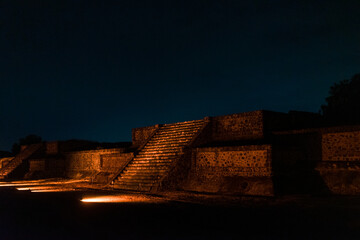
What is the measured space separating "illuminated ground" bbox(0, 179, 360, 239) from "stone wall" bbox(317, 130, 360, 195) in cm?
116

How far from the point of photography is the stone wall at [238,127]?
14156 millimetres

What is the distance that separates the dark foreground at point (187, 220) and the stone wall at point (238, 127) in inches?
180

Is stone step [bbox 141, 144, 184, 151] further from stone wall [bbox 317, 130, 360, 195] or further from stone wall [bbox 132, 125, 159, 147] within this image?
stone wall [bbox 317, 130, 360, 195]

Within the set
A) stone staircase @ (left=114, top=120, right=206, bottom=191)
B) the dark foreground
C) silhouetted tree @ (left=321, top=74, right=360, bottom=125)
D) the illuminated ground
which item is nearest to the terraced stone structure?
stone staircase @ (left=114, top=120, right=206, bottom=191)

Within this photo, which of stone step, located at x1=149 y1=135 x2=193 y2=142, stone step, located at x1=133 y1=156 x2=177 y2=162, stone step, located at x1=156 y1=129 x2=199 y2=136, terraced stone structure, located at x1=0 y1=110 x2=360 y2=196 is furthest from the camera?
stone step, located at x1=156 y1=129 x2=199 y2=136

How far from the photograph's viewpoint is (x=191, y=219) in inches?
281

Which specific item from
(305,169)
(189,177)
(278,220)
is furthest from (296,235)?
(189,177)

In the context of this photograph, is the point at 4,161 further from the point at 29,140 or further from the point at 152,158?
Answer: the point at 152,158

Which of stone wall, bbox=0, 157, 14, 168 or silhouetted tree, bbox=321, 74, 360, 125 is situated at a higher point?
silhouetted tree, bbox=321, 74, 360, 125

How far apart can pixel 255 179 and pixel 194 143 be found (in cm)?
377

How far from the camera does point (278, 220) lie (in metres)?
6.96

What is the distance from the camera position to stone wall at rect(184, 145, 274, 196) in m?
11.6

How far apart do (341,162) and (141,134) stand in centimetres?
Answer: 1125

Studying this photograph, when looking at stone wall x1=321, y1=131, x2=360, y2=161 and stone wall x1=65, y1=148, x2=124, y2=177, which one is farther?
stone wall x1=65, y1=148, x2=124, y2=177
